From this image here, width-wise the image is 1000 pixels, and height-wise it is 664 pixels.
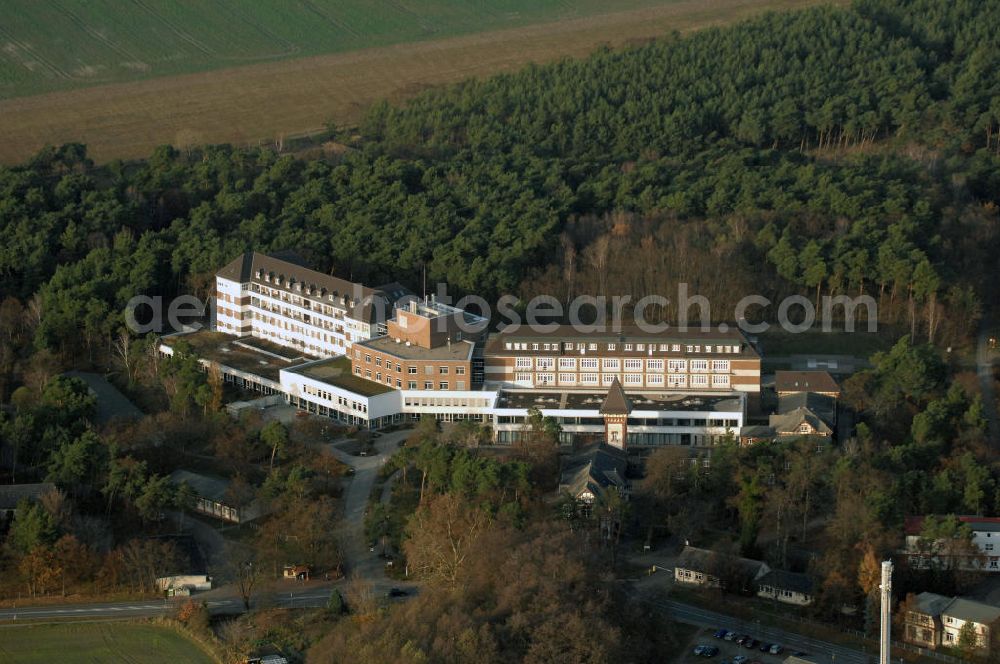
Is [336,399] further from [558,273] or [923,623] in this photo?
[923,623]

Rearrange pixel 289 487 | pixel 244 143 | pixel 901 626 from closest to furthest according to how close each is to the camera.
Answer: pixel 901 626
pixel 289 487
pixel 244 143

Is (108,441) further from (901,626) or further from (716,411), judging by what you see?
(901,626)

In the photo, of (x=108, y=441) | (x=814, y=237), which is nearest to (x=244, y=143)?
(x=814, y=237)

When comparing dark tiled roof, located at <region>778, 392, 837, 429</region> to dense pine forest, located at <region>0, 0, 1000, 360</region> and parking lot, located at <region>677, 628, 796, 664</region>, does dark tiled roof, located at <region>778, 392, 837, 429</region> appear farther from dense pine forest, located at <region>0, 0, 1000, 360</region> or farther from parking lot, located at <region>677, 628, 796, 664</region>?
parking lot, located at <region>677, 628, 796, 664</region>

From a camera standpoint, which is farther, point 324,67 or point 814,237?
point 324,67

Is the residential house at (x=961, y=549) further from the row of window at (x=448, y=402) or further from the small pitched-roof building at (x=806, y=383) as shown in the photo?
the row of window at (x=448, y=402)

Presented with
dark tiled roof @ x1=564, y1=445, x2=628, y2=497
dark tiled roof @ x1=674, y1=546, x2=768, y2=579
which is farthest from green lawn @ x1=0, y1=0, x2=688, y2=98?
dark tiled roof @ x1=674, y1=546, x2=768, y2=579
